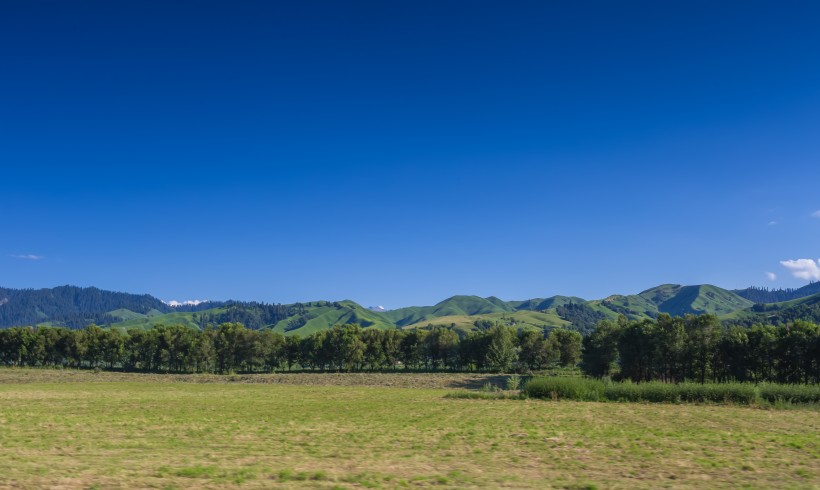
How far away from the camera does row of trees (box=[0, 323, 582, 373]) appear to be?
143m

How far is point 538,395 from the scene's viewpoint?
5531cm

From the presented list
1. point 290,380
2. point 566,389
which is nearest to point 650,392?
point 566,389

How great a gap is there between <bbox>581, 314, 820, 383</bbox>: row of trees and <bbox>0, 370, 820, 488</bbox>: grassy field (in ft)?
165

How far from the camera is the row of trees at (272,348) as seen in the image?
14338 cm

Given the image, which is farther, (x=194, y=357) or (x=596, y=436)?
(x=194, y=357)

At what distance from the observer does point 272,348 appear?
151750 mm

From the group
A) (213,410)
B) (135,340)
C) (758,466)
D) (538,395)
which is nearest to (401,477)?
(758,466)

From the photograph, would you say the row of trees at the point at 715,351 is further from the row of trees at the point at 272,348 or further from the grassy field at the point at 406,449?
the grassy field at the point at 406,449

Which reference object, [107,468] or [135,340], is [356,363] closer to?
[135,340]

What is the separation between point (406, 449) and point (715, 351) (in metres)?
88.0

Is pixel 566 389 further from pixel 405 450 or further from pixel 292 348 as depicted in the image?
pixel 292 348

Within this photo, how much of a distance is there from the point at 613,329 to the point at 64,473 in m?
104

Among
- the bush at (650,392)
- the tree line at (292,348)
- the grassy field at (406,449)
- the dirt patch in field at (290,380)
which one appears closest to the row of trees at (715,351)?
the tree line at (292,348)

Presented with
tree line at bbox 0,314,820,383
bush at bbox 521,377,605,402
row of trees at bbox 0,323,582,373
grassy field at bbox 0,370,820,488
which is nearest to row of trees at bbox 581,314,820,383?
tree line at bbox 0,314,820,383
